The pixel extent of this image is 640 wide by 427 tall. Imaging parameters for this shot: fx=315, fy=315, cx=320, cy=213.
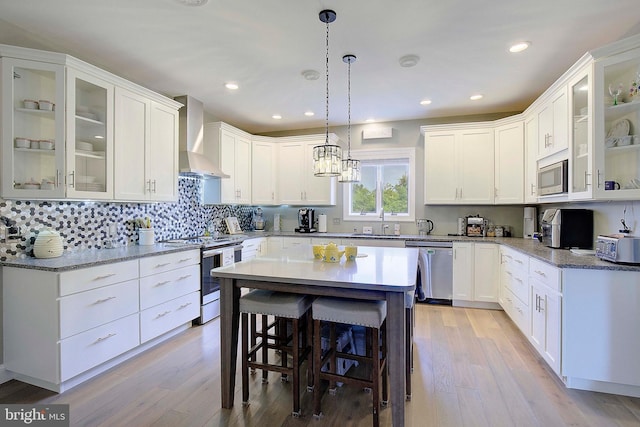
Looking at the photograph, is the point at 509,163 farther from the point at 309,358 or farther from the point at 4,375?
the point at 4,375

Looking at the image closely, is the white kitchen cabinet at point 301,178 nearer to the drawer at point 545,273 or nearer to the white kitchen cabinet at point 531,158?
the white kitchen cabinet at point 531,158

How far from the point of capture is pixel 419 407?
204cm

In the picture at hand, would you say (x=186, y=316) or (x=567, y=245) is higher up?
(x=567, y=245)

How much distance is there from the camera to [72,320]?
2193mm

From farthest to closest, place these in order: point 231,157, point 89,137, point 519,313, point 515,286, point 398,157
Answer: point 398,157 → point 231,157 → point 515,286 → point 519,313 → point 89,137

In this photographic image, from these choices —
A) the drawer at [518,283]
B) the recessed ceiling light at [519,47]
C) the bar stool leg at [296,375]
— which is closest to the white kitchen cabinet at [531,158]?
the drawer at [518,283]

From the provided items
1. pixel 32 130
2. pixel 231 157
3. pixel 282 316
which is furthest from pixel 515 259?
pixel 32 130

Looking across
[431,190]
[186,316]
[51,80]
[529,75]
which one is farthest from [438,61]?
[186,316]

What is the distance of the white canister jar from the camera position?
7.88 feet

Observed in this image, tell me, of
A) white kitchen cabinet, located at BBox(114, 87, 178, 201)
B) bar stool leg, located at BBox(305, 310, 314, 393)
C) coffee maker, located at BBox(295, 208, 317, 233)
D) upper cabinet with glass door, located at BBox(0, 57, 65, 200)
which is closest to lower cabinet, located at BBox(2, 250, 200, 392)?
upper cabinet with glass door, located at BBox(0, 57, 65, 200)

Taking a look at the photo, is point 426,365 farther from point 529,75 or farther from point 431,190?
point 529,75

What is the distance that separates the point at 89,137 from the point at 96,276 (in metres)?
1.17

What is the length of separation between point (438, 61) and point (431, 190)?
1.92 meters

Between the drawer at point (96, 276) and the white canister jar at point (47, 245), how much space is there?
43cm
